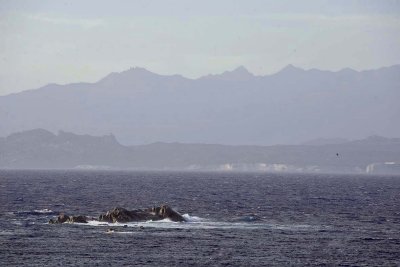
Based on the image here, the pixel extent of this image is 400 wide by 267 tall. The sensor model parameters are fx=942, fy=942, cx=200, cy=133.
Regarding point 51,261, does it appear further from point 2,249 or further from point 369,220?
point 369,220

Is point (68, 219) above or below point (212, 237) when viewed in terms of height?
above

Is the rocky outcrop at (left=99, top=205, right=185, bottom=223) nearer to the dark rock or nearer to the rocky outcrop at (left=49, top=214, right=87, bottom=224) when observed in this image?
the dark rock

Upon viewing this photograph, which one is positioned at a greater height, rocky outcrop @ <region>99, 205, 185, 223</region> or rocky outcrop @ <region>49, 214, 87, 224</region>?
rocky outcrop @ <region>99, 205, 185, 223</region>

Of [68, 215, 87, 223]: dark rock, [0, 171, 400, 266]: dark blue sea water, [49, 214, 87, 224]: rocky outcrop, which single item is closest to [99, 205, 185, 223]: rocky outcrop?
[0, 171, 400, 266]: dark blue sea water

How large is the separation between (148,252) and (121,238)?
12570mm

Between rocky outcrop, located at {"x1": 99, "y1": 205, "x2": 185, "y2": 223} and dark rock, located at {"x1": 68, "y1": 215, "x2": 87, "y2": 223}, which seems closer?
dark rock, located at {"x1": 68, "y1": 215, "x2": 87, "y2": 223}

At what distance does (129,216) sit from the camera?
424 ft

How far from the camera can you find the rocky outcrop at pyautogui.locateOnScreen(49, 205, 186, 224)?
125 metres

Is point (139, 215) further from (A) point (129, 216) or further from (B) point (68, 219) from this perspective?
(B) point (68, 219)

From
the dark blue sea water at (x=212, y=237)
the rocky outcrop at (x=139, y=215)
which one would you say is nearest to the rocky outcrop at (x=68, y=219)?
the dark blue sea water at (x=212, y=237)

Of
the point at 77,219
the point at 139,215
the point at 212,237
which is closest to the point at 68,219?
the point at 77,219

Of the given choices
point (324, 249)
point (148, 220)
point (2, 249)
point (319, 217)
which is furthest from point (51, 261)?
point (319, 217)

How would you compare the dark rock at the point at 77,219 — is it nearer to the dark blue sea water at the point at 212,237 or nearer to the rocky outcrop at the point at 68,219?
the rocky outcrop at the point at 68,219

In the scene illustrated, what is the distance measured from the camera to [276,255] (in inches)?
3775
